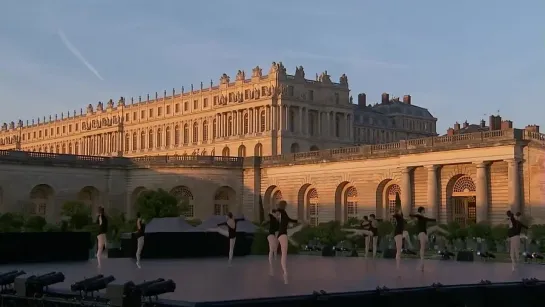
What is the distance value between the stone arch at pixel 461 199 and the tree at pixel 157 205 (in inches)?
778

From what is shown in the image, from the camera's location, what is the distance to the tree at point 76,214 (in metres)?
51.0

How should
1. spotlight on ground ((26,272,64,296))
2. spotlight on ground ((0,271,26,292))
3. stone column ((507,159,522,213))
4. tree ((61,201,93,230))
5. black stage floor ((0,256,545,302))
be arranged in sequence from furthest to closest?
tree ((61,201,93,230)) < stone column ((507,159,522,213)) < spotlight on ground ((0,271,26,292)) < black stage floor ((0,256,545,302)) < spotlight on ground ((26,272,64,296))

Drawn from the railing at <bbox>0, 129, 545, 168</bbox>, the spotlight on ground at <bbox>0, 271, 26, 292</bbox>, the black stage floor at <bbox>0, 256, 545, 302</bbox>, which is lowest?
the black stage floor at <bbox>0, 256, 545, 302</bbox>

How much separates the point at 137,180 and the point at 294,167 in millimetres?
13957

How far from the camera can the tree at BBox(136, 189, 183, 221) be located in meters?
54.8

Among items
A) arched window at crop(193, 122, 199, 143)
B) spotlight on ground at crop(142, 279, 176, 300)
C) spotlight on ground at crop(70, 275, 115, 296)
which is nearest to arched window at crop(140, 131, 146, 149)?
arched window at crop(193, 122, 199, 143)

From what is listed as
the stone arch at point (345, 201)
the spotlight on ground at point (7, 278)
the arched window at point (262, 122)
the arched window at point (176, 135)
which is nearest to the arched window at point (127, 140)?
the arched window at point (176, 135)

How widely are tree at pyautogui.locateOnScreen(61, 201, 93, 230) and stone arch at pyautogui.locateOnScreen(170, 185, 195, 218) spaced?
9.32 m

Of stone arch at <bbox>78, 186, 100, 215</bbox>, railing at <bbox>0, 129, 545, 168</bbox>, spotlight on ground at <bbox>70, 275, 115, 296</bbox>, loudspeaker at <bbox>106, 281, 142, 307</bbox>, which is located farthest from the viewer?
stone arch at <bbox>78, 186, 100, 215</bbox>

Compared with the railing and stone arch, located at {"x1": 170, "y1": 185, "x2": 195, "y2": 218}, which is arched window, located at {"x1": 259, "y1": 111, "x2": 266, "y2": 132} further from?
stone arch, located at {"x1": 170, "y1": 185, "x2": 195, "y2": 218}

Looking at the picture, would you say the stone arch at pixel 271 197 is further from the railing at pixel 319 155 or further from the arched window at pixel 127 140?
the arched window at pixel 127 140

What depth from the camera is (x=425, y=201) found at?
166ft

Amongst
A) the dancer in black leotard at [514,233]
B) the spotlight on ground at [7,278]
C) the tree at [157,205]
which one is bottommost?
the spotlight on ground at [7,278]

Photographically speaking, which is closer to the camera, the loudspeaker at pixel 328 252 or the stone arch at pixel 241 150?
the loudspeaker at pixel 328 252
